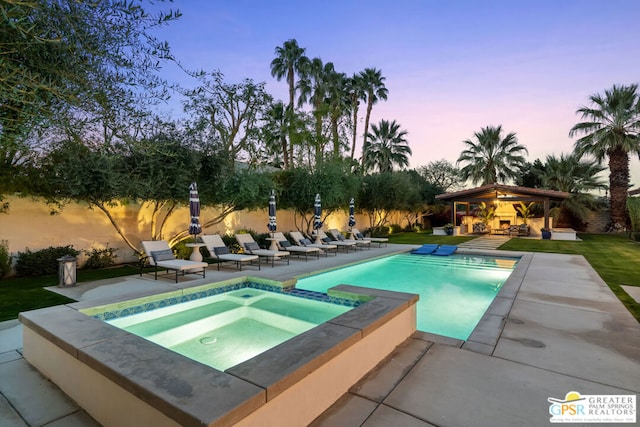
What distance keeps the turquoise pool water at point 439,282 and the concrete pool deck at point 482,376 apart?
107 centimetres

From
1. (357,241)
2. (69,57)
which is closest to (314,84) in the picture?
(357,241)

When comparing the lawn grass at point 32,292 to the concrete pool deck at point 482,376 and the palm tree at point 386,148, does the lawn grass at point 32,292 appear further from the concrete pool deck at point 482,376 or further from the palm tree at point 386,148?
the palm tree at point 386,148

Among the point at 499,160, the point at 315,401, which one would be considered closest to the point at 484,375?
the point at 315,401

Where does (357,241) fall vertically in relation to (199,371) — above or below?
above

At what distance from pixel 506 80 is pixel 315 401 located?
17502 mm

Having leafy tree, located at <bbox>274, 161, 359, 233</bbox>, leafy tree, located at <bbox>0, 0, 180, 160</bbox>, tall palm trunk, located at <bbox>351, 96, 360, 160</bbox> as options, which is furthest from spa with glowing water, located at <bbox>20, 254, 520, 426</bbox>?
tall palm trunk, located at <bbox>351, 96, 360, 160</bbox>

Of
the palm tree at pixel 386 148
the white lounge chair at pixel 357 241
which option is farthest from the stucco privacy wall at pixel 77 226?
the palm tree at pixel 386 148

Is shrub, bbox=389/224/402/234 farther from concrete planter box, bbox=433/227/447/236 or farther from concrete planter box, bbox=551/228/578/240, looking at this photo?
concrete planter box, bbox=551/228/578/240

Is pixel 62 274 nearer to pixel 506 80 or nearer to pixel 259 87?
pixel 259 87

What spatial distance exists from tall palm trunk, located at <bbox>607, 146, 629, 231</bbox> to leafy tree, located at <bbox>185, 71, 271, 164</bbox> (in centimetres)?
2189

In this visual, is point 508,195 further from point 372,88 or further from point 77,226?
point 77,226

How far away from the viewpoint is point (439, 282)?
29.5ft

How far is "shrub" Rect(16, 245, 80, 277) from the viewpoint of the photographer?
858cm

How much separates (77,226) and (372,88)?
2469cm
